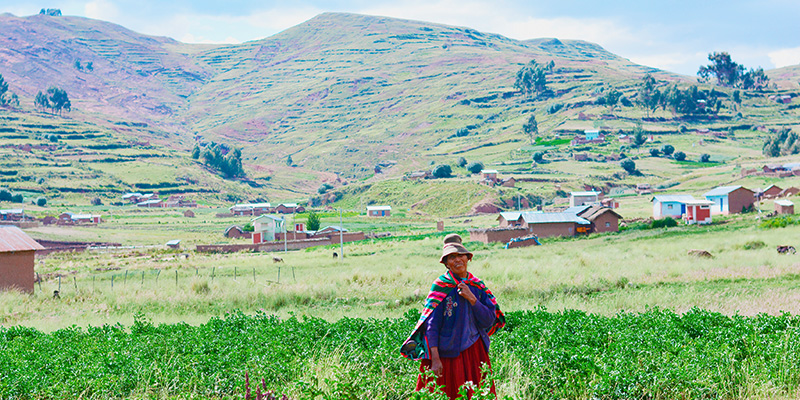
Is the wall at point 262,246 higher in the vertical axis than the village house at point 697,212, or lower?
lower

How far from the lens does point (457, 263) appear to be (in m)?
5.37

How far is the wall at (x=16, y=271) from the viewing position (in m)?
20.9

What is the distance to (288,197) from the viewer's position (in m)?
140

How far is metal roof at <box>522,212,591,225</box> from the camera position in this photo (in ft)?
170

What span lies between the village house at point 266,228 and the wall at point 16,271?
4222cm

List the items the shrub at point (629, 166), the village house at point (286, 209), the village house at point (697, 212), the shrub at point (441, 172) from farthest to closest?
the shrub at point (441, 172)
the village house at point (286, 209)
the shrub at point (629, 166)
the village house at point (697, 212)

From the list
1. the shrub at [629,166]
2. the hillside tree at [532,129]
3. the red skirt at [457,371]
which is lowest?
the red skirt at [457,371]

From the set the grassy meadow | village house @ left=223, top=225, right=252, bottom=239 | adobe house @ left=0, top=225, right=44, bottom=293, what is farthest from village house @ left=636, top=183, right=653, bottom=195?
adobe house @ left=0, top=225, right=44, bottom=293

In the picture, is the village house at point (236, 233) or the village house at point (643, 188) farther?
the village house at point (643, 188)

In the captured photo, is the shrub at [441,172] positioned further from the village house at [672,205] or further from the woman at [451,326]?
the woman at [451,326]

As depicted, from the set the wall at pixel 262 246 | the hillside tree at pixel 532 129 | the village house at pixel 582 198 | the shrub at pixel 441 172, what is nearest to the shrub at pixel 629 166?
the village house at pixel 582 198

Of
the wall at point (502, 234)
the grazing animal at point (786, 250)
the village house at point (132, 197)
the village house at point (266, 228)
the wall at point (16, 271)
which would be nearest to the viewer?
the wall at point (16, 271)

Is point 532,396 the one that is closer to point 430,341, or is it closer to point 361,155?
point 430,341

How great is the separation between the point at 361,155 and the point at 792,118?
113 m
